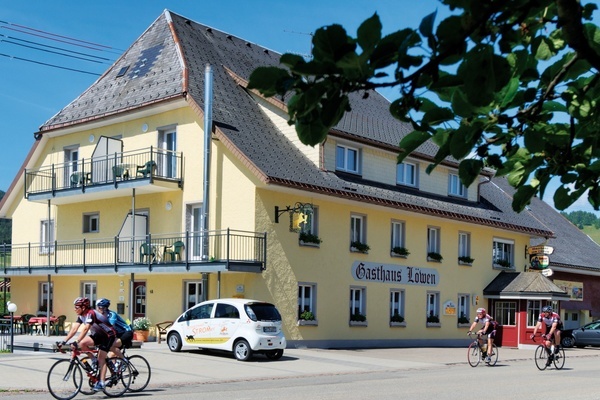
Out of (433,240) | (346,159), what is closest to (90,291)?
(346,159)

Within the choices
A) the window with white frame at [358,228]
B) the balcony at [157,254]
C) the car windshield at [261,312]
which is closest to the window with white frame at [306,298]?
the balcony at [157,254]

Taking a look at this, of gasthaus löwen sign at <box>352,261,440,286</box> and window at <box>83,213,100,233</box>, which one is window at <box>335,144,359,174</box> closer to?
gasthaus löwen sign at <box>352,261,440,286</box>

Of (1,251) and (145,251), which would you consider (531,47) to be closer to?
(145,251)

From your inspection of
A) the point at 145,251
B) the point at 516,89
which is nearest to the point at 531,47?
the point at 516,89

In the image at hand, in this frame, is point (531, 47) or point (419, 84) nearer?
point (419, 84)

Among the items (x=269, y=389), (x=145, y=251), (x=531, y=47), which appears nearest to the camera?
(x=531, y=47)

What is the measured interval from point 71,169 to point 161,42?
613 centimetres

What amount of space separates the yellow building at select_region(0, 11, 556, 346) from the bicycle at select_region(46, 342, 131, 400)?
11.3 metres

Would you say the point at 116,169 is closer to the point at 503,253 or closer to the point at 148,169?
the point at 148,169

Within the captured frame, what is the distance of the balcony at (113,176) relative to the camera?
30.5 meters

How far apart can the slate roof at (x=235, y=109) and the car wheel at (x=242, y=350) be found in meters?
5.85

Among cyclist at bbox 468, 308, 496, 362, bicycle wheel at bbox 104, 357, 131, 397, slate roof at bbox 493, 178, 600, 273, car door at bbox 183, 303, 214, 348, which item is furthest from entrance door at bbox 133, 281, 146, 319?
slate roof at bbox 493, 178, 600, 273

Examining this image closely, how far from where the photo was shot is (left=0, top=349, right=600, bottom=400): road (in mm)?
16578

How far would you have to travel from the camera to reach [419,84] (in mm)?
2852
